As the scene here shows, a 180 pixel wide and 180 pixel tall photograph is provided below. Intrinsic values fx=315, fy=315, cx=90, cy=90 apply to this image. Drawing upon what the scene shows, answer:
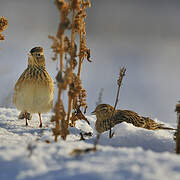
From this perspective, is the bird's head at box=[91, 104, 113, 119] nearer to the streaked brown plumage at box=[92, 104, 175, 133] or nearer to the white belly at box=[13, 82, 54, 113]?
the streaked brown plumage at box=[92, 104, 175, 133]

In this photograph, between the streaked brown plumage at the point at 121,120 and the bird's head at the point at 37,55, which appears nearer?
the bird's head at the point at 37,55

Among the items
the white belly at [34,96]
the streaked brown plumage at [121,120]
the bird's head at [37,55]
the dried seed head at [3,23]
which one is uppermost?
the dried seed head at [3,23]

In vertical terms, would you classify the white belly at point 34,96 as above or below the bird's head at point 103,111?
above

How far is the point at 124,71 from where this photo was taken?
390cm

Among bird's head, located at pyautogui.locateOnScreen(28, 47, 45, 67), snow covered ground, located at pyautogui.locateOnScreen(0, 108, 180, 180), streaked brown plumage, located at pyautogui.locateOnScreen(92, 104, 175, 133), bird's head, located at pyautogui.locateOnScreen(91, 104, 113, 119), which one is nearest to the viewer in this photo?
snow covered ground, located at pyautogui.locateOnScreen(0, 108, 180, 180)

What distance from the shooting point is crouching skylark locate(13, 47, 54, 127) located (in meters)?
5.23

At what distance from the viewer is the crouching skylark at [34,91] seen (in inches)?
206

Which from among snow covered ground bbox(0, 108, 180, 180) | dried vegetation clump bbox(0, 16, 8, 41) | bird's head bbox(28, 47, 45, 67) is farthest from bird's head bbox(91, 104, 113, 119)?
snow covered ground bbox(0, 108, 180, 180)

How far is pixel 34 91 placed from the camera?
5.23m

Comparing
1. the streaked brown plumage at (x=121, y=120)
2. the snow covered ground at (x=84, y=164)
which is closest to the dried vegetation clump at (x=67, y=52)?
the snow covered ground at (x=84, y=164)

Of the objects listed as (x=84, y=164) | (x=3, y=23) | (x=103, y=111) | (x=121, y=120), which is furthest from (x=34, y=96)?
(x=84, y=164)

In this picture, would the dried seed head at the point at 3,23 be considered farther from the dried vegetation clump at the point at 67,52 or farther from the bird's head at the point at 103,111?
the bird's head at the point at 103,111

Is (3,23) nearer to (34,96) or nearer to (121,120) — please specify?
(34,96)

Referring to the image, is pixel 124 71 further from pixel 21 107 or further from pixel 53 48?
pixel 21 107
